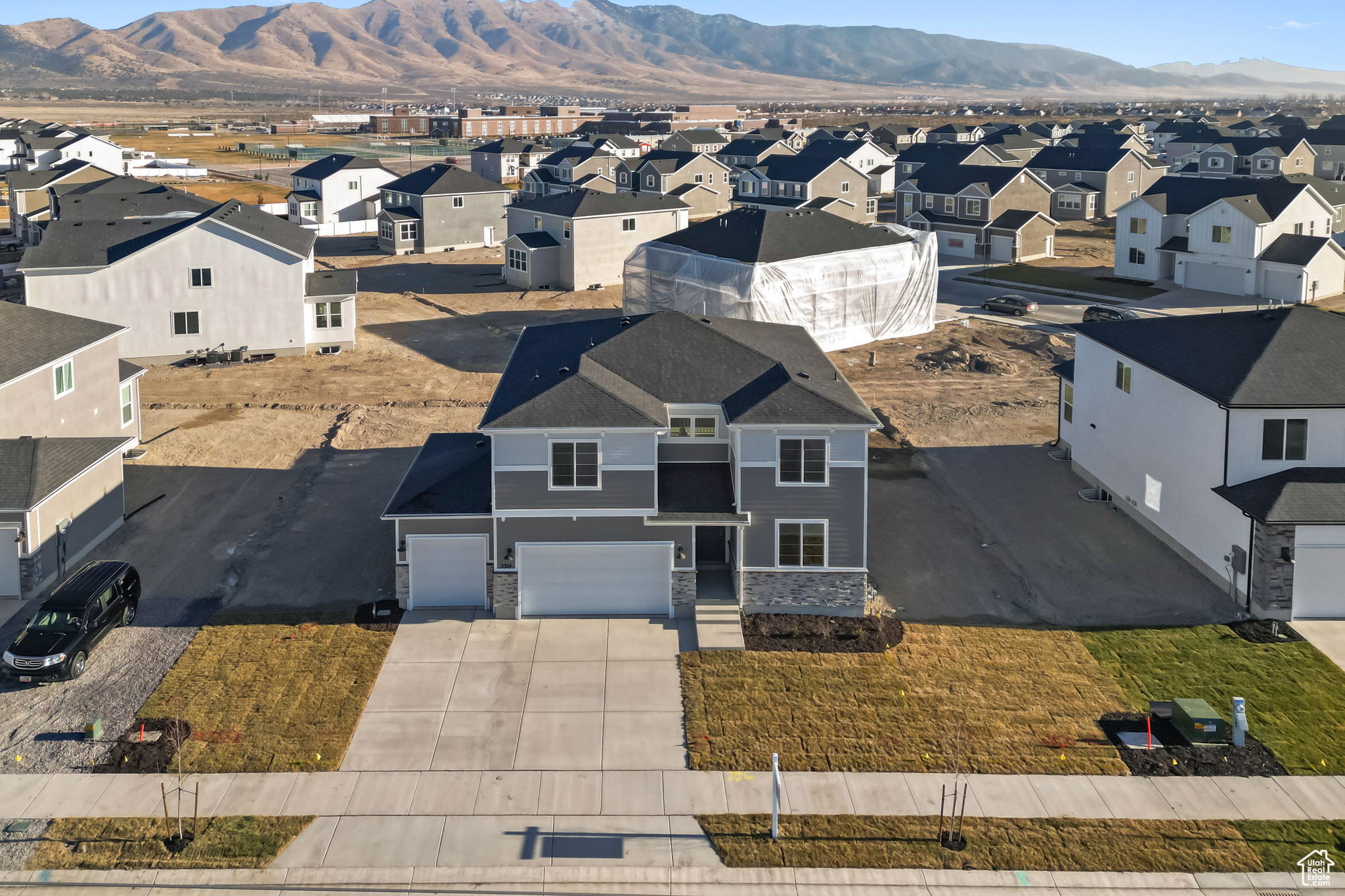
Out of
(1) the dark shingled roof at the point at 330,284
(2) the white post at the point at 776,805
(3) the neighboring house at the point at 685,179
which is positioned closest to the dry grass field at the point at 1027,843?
(2) the white post at the point at 776,805

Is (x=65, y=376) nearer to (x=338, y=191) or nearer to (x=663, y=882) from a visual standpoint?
(x=663, y=882)

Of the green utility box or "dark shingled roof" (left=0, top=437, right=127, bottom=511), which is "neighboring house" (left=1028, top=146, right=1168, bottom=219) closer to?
the green utility box

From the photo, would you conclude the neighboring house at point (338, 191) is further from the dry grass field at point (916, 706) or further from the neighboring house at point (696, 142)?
the dry grass field at point (916, 706)

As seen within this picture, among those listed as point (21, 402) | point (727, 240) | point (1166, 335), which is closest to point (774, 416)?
point (1166, 335)

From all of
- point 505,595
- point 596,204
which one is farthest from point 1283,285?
point 505,595

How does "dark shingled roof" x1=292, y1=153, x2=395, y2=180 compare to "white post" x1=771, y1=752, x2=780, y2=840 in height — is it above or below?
above

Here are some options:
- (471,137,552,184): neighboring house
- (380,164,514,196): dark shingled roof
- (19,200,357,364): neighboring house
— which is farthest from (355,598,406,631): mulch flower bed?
(471,137,552,184): neighboring house

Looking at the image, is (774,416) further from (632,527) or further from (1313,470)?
(1313,470)
